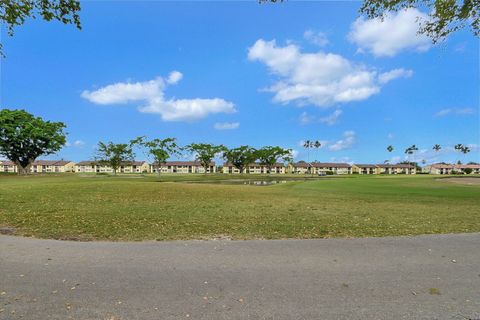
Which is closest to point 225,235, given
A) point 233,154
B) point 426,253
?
point 426,253

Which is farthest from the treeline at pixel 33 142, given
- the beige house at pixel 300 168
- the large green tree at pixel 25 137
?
the beige house at pixel 300 168

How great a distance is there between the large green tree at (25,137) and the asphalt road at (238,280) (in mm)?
68138

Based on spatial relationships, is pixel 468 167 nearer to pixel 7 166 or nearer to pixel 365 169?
pixel 365 169

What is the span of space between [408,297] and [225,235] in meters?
4.92

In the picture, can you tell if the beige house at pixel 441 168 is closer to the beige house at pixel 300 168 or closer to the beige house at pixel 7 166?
the beige house at pixel 300 168

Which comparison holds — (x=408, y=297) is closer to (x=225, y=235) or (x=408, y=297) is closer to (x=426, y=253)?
(x=426, y=253)

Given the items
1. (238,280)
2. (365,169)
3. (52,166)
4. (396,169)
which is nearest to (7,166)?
(52,166)

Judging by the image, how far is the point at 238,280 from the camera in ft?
16.8

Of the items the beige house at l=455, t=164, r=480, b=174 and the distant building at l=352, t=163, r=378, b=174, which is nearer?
the beige house at l=455, t=164, r=480, b=174

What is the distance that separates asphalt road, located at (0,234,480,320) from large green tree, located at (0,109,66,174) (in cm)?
6814

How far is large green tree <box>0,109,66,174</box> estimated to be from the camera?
64.0m

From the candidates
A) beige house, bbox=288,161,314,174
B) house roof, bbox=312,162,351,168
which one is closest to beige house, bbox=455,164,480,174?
house roof, bbox=312,162,351,168

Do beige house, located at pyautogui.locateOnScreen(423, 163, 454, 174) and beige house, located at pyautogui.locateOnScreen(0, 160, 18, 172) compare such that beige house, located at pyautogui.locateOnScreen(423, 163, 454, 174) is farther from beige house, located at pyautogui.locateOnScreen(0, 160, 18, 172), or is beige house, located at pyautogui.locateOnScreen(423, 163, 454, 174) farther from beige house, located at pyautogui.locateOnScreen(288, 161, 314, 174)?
beige house, located at pyautogui.locateOnScreen(0, 160, 18, 172)

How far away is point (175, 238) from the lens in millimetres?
8180
